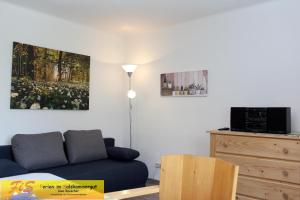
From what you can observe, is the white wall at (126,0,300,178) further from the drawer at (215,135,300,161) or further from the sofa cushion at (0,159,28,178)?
the sofa cushion at (0,159,28,178)

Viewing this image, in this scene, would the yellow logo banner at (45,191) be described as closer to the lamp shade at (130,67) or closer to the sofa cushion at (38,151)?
the sofa cushion at (38,151)

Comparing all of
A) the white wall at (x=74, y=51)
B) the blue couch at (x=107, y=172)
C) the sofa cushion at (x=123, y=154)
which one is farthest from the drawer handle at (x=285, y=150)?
the white wall at (x=74, y=51)

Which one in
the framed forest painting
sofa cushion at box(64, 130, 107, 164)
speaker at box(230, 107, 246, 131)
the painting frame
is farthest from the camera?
the painting frame

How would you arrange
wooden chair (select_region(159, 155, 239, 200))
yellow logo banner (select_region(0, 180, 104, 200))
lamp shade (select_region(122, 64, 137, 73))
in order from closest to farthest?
1. wooden chair (select_region(159, 155, 239, 200))
2. yellow logo banner (select_region(0, 180, 104, 200))
3. lamp shade (select_region(122, 64, 137, 73))

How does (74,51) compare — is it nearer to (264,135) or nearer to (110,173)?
(110,173)

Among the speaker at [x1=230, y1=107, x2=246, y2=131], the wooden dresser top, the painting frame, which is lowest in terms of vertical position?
the wooden dresser top

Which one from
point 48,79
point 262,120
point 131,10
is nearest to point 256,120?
point 262,120

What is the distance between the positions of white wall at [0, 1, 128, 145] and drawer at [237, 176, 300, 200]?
2344 mm

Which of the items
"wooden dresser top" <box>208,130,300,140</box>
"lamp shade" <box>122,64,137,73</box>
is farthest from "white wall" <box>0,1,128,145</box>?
"wooden dresser top" <box>208,130,300,140</box>

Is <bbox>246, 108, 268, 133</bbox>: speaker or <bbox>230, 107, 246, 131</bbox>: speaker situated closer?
<bbox>246, 108, 268, 133</bbox>: speaker

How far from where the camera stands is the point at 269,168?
8.20 feet

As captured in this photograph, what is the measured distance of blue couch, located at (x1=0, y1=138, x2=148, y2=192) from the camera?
290 centimetres

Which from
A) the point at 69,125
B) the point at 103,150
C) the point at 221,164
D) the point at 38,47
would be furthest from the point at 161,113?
the point at 221,164

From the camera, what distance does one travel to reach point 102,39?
14.2ft
